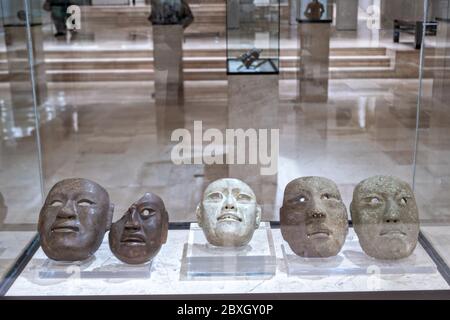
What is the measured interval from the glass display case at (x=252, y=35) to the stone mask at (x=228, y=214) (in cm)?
172

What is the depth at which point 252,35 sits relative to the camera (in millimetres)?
4051

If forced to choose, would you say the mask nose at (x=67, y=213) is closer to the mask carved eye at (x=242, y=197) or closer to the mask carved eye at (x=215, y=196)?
the mask carved eye at (x=215, y=196)

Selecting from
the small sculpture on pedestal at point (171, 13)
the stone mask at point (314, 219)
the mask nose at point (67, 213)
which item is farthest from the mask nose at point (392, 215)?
the small sculpture on pedestal at point (171, 13)

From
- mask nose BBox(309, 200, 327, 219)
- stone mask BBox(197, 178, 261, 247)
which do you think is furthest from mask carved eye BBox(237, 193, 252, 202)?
mask nose BBox(309, 200, 327, 219)

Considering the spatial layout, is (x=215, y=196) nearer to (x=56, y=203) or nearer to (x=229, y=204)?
(x=229, y=204)

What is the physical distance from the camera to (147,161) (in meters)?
4.86

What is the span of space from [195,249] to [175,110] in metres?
2.78

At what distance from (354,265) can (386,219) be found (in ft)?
0.72

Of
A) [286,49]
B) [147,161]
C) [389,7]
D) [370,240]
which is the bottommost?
[147,161]

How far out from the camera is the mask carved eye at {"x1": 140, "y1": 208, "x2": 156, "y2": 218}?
233 cm

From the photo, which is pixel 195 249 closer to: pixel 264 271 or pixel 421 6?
pixel 264 271

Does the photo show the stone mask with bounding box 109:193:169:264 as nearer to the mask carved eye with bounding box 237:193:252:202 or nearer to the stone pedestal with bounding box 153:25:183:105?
the mask carved eye with bounding box 237:193:252:202

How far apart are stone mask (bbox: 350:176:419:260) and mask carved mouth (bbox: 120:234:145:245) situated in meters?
0.85
